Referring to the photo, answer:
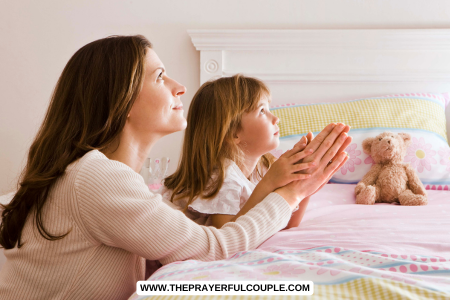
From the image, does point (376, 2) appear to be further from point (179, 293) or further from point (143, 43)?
point (179, 293)

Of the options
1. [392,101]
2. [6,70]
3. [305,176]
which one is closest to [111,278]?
[305,176]

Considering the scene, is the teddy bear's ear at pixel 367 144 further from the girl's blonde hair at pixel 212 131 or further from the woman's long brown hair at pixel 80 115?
the woman's long brown hair at pixel 80 115

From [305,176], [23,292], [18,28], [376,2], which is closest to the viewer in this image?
[23,292]

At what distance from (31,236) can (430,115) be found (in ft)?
5.56

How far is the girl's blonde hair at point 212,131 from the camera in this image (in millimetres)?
1146

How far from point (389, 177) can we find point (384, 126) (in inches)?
12.3

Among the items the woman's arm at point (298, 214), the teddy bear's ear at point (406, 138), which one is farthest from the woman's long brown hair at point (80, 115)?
the teddy bear's ear at point (406, 138)

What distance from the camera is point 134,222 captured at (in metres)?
0.68

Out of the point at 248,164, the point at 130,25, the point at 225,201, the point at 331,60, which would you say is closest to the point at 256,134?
the point at 248,164

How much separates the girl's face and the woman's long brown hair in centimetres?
45

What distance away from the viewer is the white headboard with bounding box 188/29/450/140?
1.97 meters

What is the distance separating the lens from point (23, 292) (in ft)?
2.31

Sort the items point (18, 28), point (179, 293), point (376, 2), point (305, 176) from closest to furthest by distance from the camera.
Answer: point (179, 293) < point (305, 176) < point (376, 2) < point (18, 28)

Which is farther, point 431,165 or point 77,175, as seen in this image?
point 431,165
